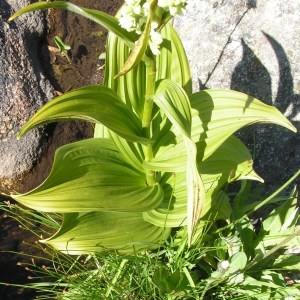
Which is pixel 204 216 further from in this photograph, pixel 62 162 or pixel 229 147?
pixel 62 162

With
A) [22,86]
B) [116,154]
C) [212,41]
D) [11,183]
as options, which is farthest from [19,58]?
[116,154]

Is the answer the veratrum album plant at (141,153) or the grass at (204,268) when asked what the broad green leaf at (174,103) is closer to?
the veratrum album plant at (141,153)

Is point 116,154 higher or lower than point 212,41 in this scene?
lower

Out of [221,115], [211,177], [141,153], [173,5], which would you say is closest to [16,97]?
[141,153]

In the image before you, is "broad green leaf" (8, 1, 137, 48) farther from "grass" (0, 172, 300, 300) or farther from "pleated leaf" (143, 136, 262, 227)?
"grass" (0, 172, 300, 300)

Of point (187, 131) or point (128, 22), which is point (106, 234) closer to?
point (187, 131)

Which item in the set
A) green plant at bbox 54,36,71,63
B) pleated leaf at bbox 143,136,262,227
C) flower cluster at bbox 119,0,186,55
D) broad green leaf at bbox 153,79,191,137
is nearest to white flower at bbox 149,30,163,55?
flower cluster at bbox 119,0,186,55
